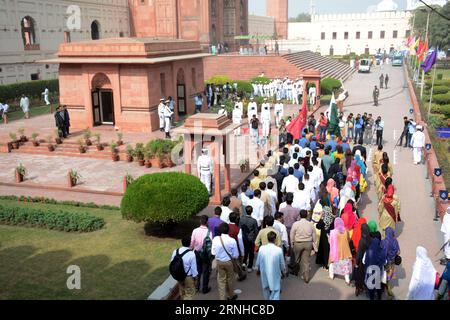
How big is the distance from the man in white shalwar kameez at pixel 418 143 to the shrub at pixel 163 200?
8127 mm

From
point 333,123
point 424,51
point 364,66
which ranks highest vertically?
point 424,51

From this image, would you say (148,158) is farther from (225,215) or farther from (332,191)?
(225,215)

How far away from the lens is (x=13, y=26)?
28250mm

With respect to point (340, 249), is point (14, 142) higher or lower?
higher

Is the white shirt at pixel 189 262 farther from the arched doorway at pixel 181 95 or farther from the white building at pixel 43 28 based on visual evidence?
the white building at pixel 43 28

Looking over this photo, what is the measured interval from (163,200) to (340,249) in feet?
11.3

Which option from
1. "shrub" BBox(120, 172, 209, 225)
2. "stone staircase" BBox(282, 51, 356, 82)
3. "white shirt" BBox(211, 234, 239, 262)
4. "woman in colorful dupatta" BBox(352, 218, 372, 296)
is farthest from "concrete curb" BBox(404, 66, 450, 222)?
"stone staircase" BBox(282, 51, 356, 82)

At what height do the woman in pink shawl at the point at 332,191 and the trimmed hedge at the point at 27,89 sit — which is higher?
the trimmed hedge at the point at 27,89

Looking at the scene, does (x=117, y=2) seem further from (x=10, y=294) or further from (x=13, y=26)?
(x=10, y=294)

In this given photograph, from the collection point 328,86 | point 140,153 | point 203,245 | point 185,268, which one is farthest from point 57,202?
point 328,86

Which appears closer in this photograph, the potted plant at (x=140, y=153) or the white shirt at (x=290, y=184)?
the white shirt at (x=290, y=184)

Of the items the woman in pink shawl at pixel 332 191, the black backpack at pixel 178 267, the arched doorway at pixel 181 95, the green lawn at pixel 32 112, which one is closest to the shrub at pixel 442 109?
the arched doorway at pixel 181 95

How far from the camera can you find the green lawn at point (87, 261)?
744 cm

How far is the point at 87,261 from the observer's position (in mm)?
8484
